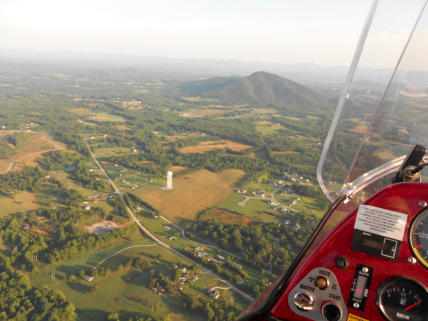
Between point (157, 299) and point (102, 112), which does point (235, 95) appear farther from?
point (157, 299)

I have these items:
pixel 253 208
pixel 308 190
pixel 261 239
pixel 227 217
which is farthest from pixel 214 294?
pixel 308 190

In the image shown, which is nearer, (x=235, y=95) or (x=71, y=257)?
(x=71, y=257)

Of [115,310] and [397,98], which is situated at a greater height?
[397,98]

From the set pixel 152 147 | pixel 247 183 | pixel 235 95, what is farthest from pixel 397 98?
pixel 235 95

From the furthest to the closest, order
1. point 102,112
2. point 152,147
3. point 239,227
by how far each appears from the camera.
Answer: point 102,112 → point 152,147 → point 239,227

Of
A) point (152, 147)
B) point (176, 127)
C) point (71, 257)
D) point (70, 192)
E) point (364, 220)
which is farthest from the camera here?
point (176, 127)

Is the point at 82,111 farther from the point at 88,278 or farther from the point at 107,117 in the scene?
the point at 88,278
